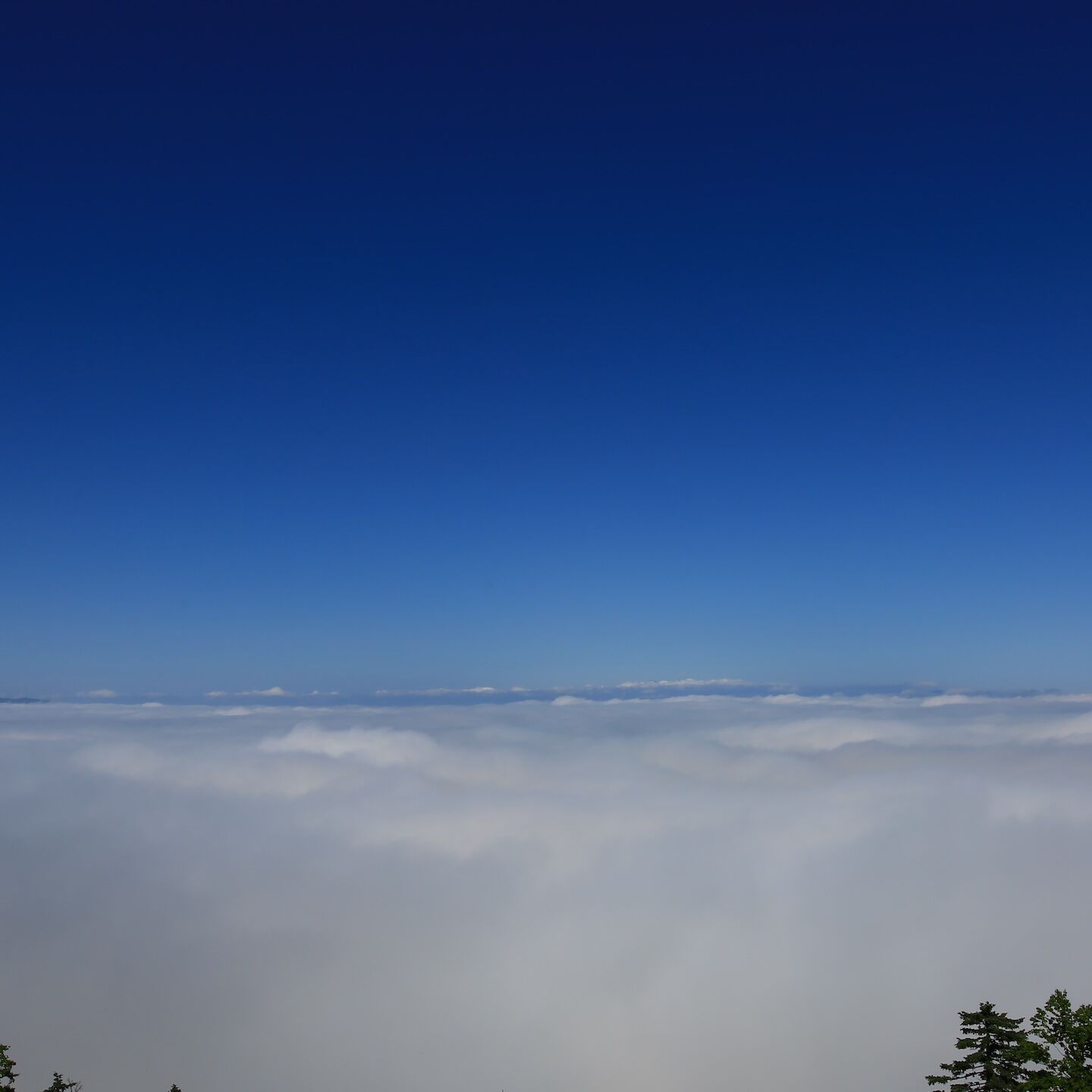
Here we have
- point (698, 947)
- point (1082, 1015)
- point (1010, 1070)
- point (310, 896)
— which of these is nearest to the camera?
point (1082, 1015)

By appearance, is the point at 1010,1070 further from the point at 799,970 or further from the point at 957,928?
the point at 957,928

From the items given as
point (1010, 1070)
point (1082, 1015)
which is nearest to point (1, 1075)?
point (1010, 1070)

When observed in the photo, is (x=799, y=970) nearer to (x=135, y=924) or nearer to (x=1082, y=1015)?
(x=1082, y=1015)

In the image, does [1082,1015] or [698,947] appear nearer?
[1082,1015]

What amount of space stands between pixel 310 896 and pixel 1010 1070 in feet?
695

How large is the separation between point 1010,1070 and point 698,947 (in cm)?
18599

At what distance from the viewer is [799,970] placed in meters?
166

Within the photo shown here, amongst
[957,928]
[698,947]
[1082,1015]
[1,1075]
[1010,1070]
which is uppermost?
[1082,1015]

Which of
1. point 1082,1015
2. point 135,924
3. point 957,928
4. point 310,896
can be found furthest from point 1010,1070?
point 135,924

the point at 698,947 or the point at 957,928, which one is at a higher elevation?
the point at 957,928

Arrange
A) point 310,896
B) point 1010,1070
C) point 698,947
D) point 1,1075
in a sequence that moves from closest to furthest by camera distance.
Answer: point 1010,1070
point 1,1075
point 698,947
point 310,896

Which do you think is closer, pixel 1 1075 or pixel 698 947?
pixel 1 1075

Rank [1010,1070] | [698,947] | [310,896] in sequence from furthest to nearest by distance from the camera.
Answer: [310,896]
[698,947]
[1010,1070]

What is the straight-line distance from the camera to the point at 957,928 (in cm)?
16900
